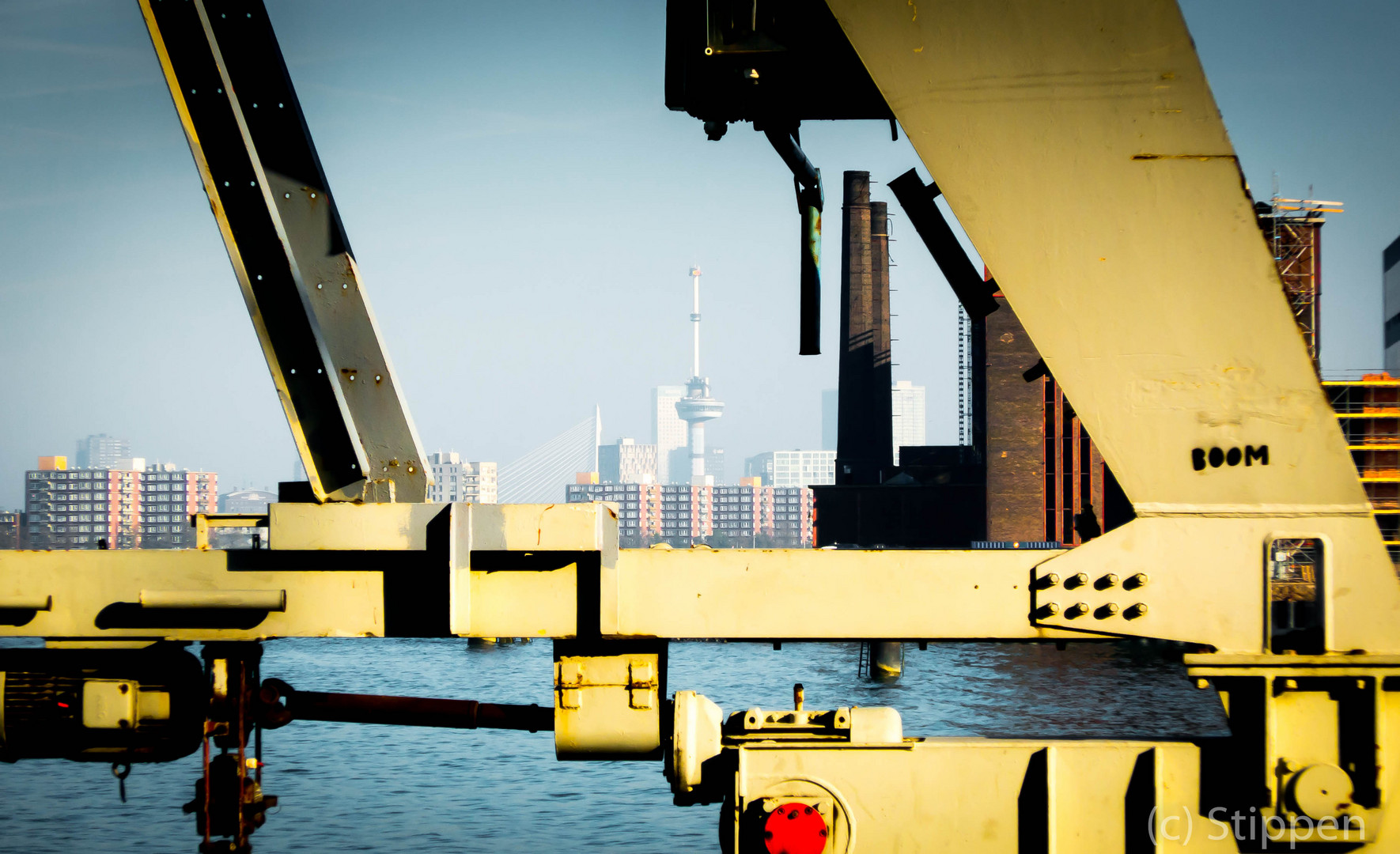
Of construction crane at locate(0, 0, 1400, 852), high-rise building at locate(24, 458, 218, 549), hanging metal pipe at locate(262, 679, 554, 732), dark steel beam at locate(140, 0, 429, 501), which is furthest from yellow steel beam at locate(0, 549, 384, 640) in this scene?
high-rise building at locate(24, 458, 218, 549)

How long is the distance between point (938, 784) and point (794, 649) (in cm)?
7030

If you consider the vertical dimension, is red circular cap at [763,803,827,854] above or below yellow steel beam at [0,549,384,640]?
below

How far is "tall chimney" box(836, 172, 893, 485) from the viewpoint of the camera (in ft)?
192

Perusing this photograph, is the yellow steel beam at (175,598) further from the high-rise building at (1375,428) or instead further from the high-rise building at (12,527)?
the high-rise building at (12,527)

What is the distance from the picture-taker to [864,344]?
2317 inches

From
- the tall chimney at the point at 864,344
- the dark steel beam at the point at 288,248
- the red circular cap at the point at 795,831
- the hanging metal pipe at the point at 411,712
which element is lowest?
the red circular cap at the point at 795,831

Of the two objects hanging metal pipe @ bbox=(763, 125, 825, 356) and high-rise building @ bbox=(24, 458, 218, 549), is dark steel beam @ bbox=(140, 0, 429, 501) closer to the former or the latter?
hanging metal pipe @ bbox=(763, 125, 825, 356)

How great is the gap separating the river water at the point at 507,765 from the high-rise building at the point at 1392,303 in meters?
34.5

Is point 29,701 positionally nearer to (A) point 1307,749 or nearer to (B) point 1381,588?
(A) point 1307,749

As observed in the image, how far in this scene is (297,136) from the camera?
4598 mm

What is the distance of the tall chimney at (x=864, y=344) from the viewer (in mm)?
58656

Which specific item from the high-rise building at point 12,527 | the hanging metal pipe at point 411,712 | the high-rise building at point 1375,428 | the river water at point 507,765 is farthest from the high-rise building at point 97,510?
the hanging metal pipe at point 411,712

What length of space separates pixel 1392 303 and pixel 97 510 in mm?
192201

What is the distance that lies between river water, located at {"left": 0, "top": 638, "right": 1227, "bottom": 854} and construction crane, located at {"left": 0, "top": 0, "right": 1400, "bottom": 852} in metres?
19.3
